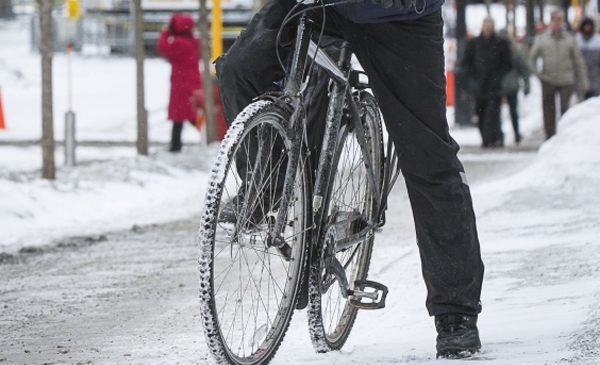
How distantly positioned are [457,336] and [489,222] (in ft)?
13.1

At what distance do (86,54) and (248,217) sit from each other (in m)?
30.8

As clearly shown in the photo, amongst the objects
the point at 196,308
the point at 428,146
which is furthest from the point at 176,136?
the point at 428,146

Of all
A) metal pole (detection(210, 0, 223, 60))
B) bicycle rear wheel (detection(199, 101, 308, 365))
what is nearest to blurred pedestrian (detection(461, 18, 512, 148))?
metal pole (detection(210, 0, 223, 60))

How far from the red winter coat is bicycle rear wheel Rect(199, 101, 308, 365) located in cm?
1158

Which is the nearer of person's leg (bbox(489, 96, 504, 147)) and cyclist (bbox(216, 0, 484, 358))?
cyclist (bbox(216, 0, 484, 358))

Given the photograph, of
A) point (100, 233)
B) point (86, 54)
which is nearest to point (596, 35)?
point (100, 233)

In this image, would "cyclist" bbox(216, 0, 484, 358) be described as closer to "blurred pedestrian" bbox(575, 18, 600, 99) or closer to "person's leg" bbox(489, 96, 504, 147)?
"person's leg" bbox(489, 96, 504, 147)

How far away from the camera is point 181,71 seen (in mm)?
15617

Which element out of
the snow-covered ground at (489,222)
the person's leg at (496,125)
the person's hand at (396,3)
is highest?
the person's hand at (396,3)

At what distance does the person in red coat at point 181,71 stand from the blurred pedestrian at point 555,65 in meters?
4.88

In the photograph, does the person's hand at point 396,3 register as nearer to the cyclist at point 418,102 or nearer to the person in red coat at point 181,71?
the cyclist at point 418,102

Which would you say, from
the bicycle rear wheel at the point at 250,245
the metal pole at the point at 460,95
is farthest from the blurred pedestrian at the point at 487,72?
the bicycle rear wheel at the point at 250,245

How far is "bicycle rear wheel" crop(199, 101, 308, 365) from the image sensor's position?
3217 mm

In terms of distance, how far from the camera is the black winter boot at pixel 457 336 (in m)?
3.70
